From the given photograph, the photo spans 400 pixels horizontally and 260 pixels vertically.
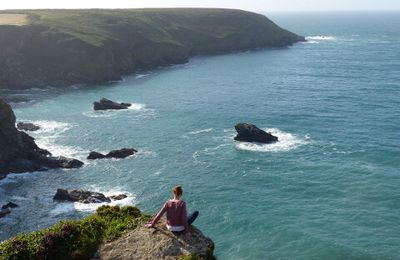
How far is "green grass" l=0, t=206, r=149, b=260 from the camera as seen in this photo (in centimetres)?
1950

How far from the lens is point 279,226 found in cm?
5256

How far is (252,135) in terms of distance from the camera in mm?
82125

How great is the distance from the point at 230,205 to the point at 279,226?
7.51 m

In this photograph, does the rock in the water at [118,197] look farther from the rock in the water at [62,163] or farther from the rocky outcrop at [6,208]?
the rock in the water at [62,163]

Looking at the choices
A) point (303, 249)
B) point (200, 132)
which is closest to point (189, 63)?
point (200, 132)

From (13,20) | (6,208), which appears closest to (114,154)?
(6,208)

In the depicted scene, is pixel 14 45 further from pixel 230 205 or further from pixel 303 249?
pixel 303 249

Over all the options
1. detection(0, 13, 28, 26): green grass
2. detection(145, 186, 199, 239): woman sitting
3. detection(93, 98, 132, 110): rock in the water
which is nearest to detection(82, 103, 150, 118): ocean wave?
detection(93, 98, 132, 110): rock in the water

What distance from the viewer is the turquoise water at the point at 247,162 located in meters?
51.7

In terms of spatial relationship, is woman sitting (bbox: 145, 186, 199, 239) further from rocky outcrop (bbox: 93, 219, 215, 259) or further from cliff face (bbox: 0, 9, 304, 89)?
cliff face (bbox: 0, 9, 304, 89)

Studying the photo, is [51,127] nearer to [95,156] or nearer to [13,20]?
[95,156]

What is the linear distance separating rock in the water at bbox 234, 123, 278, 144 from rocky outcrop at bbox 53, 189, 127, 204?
1113 inches

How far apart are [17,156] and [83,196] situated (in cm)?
1895

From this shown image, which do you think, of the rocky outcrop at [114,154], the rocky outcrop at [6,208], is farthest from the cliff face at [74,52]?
the rocky outcrop at [6,208]
